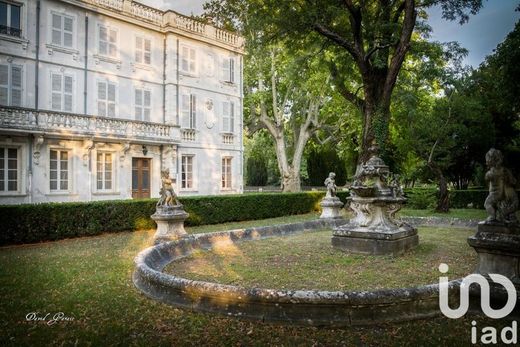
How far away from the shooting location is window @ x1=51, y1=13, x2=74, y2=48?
18.9m

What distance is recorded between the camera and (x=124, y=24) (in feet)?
70.0

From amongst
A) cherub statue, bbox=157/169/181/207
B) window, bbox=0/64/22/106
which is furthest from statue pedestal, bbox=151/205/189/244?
window, bbox=0/64/22/106

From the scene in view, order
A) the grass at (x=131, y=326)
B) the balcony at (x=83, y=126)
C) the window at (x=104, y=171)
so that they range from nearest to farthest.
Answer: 1. the grass at (x=131, y=326)
2. the balcony at (x=83, y=126)
3. the window at (x=104, y=171)

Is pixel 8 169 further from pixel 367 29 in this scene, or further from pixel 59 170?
pixel 367 29

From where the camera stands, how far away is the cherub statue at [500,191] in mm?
5445

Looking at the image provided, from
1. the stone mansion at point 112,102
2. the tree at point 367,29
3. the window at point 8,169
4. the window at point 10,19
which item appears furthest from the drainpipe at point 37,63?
the tree at point 367,29

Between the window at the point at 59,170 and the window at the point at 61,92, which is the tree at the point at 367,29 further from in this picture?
the window at the point at 59,170

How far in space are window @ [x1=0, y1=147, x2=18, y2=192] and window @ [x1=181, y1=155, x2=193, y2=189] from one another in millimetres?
8673

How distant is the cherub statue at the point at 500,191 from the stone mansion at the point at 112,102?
1795cm

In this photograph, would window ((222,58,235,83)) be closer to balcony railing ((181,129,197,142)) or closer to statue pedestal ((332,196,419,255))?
balcony railing ((181,129,197,142))

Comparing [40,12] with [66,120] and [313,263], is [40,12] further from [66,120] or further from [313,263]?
[313,263]

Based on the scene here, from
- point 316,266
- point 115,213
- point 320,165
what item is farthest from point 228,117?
point 316,266

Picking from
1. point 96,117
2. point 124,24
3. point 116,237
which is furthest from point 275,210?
point 124,24

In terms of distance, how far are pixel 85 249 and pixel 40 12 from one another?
561 inches
